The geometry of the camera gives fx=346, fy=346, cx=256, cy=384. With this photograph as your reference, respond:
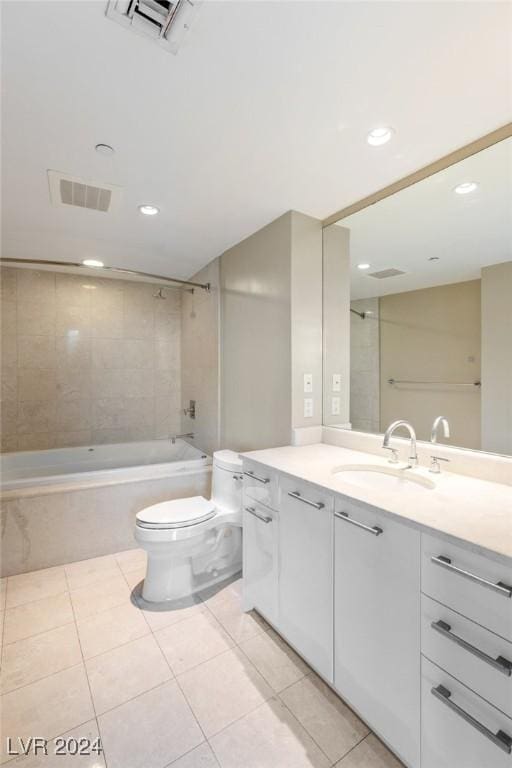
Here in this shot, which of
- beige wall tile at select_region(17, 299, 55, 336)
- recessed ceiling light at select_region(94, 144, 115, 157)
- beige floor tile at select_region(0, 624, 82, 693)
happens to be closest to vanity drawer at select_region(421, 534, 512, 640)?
beige floor tile at select_region(0, 624, 82, 693)

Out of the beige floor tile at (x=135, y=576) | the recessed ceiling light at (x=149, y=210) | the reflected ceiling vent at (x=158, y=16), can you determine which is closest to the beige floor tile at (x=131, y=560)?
the beige floor tile at (x=135, y=576)

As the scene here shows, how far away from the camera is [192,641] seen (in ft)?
5.47

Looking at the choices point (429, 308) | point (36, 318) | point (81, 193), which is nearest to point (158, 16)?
point (81, 193)

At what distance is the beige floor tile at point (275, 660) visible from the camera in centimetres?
146

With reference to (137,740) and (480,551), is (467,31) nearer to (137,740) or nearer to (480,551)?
(480,551)

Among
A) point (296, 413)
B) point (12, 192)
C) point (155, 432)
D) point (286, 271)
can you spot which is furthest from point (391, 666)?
point (155, 432)

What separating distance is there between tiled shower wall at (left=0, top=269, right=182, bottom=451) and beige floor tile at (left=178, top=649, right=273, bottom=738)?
2682 millimetres

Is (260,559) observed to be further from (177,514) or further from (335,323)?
(335,323)

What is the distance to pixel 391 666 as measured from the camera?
1.08m

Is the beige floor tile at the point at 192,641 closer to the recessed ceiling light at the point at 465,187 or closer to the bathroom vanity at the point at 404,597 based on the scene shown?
the bathroom vanity at the point at 404,597

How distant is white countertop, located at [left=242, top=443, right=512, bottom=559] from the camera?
36.4 inches

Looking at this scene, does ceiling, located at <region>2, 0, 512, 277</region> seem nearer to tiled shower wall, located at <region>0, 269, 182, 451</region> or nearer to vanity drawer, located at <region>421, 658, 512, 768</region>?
tiled shower wall, located at <region>0, 269, 182, 451</region>

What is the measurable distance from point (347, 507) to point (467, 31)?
152cm

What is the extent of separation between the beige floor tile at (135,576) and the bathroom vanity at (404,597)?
3.10 ft
